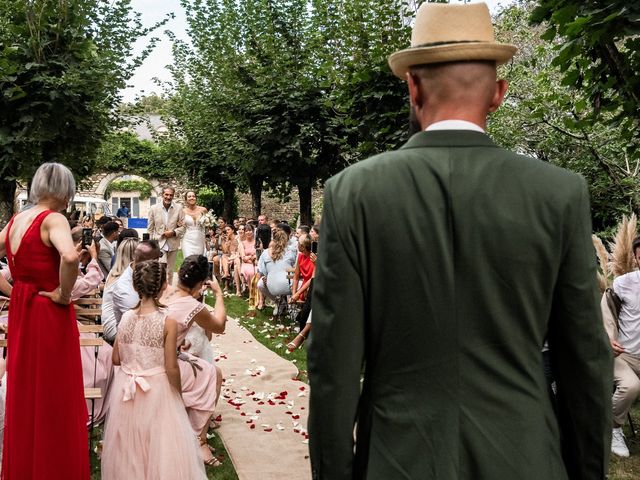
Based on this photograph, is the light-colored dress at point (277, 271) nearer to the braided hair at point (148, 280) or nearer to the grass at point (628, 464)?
the grass at point (628, 464)

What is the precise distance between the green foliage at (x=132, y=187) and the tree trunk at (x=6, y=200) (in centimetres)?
3883

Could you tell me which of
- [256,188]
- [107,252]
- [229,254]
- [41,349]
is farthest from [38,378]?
[256,188]

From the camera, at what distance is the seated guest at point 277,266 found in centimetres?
1264

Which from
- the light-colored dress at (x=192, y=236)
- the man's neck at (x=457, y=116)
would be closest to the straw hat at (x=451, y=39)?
the man's neck at (x=457, y=116)

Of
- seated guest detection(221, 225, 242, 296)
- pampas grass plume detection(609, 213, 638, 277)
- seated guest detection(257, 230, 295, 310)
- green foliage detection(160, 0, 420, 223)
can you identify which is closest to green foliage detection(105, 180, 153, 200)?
green foliage detection(160, 0, 420, 223)

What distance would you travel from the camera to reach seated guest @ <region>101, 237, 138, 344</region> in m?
6.00

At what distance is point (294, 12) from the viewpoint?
65.3ft

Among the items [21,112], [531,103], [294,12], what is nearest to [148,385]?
[531,103]

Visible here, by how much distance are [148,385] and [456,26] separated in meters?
3.34

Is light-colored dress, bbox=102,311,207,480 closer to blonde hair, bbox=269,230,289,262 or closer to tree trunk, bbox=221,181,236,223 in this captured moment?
blonde hair, bbox=269,230,289,262

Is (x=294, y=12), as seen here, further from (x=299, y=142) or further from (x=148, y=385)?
(x=148, y=385)

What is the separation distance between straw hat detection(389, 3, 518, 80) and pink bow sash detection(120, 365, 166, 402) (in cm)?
317

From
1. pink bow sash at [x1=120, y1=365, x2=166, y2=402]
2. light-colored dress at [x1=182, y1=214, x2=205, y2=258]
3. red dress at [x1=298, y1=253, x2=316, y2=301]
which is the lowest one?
pink bow sash at [x1=120, y1=365, x2=166, y2=402]

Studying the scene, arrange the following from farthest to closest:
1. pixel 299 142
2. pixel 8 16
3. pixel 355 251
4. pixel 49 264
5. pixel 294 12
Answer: pixel 294 12
pixel 299 142
pixel 8 16
pixel 49 264
pixel 355 251
